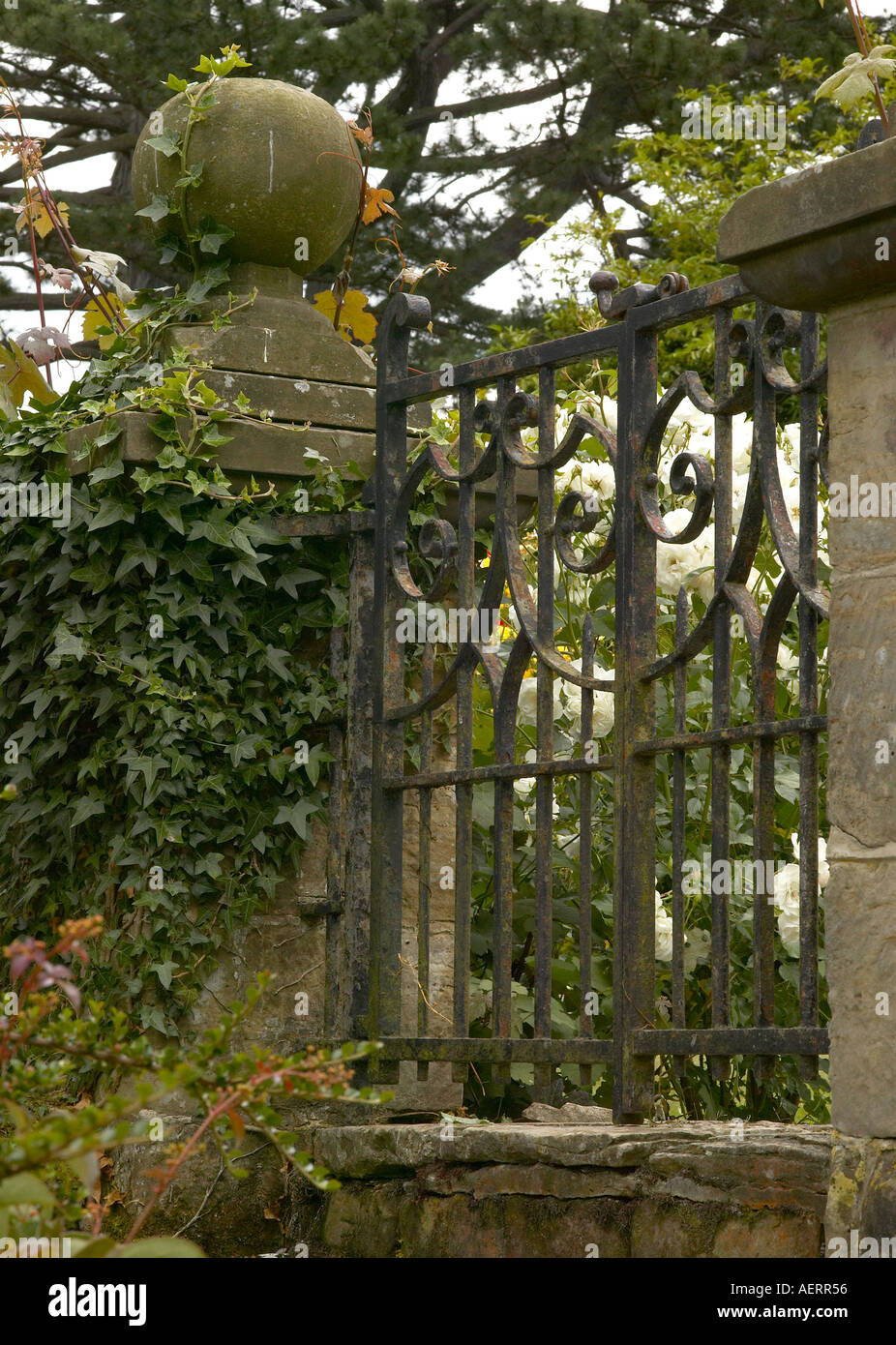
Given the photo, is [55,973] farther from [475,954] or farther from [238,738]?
[475,954]

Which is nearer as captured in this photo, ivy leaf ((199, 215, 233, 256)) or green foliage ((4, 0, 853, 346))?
ivy leaf ((199, 215, 233, 256))

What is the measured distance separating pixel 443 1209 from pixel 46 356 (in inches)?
94.5

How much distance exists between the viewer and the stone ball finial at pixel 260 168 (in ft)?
12.2

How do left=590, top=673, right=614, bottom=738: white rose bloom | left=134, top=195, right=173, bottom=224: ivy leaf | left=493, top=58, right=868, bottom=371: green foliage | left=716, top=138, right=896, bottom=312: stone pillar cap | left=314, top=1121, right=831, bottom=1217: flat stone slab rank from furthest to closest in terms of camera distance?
left=493, top=58, right=868, bottom=371: green foliage, left=134, top=195, right=173, bottom=224: ivy leaf, left=590, top=673, right=614, bottom=738: white rose bloom, left=314, top=1121, right=831, bottom=1217: flat stone slab, left=716, top=138, right=896, bottom=312: stone pillar cap

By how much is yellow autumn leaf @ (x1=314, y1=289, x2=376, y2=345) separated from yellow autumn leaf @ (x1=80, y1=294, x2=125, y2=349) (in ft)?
1.64

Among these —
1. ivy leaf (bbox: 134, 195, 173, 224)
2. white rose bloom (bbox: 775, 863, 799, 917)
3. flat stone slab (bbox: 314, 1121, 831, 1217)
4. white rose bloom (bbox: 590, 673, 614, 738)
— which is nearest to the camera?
flat stone slab (bbox: 314, 1121, 831, 1217)

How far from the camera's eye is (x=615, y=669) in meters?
3.00

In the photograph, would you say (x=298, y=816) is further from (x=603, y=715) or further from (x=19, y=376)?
(x=19, y=376)

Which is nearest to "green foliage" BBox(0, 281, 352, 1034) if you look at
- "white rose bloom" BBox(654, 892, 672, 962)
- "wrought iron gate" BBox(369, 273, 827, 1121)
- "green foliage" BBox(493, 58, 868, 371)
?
"wrought iron gate" BBox(369, 273, 827, 1121)

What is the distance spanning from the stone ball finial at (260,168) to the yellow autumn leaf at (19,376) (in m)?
0.57

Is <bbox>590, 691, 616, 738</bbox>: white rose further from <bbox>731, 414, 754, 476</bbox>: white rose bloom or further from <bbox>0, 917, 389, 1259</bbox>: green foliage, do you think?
<bbox>0, 917, 389, 1259</bbox>: green foliage

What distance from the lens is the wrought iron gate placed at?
8.67ft

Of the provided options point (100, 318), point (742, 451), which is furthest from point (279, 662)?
point (742, 451)

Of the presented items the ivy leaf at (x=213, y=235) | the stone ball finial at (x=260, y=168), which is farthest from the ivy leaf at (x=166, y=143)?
the ivy leaf at (x=213, y=235)
